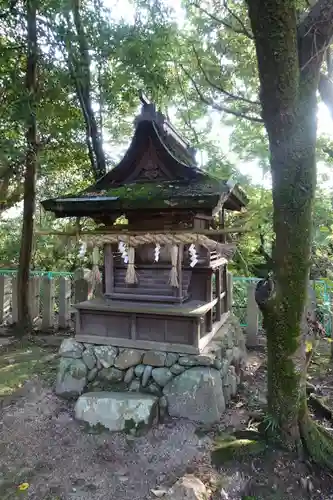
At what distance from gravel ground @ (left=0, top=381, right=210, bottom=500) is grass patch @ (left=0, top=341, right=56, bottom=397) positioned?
2.98 feet

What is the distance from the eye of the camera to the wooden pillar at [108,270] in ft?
17.4

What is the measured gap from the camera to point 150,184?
16.2ft

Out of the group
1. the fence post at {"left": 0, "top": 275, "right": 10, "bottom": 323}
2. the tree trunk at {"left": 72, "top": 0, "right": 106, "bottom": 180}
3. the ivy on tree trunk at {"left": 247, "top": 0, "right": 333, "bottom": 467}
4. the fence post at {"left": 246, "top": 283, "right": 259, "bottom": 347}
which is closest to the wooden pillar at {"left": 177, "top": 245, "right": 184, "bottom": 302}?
the ivy on tree trunk at {"left": 247, "top": 0, "right": 333, "bottom": 467}

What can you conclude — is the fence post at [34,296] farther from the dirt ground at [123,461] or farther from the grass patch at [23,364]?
the dirt ground at [123,461]

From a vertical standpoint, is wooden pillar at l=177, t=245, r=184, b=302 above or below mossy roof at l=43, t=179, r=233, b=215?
below

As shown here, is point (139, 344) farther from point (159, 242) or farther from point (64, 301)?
point (64, 301)

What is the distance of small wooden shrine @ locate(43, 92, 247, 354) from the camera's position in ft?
15.0

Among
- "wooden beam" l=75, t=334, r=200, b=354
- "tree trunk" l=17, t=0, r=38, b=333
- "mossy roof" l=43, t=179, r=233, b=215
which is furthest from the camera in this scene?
"tree trunk" l=17, t=0, r=38, b=333

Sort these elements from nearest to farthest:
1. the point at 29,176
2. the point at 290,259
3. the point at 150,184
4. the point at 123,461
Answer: the point at 290,259
the point at 123,461
the point at 150,184
the point at 29,176

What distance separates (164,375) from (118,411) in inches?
30.5

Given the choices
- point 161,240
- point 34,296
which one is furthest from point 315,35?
point 34,296

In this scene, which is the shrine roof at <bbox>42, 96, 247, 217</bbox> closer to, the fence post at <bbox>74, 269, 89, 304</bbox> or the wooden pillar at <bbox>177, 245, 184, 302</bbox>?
the wooden pillar at <bbox>177, 245, 184, 302</bbox>

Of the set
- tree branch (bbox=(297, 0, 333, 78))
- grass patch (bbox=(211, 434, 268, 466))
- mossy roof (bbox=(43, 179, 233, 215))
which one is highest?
tree branch (bbox=(297, 0, 333, 78))

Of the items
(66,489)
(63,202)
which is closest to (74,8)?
(63,202)
